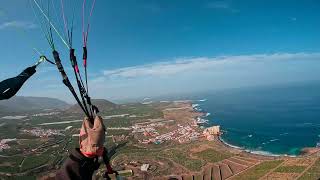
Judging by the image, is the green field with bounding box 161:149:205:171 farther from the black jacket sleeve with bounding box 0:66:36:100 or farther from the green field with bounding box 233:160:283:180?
the black jacket sleeve with bounding box 0:66:36:100

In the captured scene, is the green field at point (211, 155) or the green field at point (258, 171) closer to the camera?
the green field at point (258, 171)

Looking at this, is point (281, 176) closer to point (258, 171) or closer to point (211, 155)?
point (258, 171)

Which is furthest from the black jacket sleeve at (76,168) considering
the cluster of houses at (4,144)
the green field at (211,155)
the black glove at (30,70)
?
the cluster of houses at (4,144)

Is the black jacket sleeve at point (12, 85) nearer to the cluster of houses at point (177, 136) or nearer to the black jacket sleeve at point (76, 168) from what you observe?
the black jacket sleeve at point (76, 168)

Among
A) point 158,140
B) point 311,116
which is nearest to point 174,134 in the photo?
point 158,140

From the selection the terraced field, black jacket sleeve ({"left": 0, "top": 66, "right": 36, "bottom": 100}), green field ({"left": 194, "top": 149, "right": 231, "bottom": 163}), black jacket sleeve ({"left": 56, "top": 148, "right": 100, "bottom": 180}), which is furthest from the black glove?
green field ({"left": 194, "top": 149, "right": 231, "bottom": 163})

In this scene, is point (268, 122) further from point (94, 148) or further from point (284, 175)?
point (94, 148)
